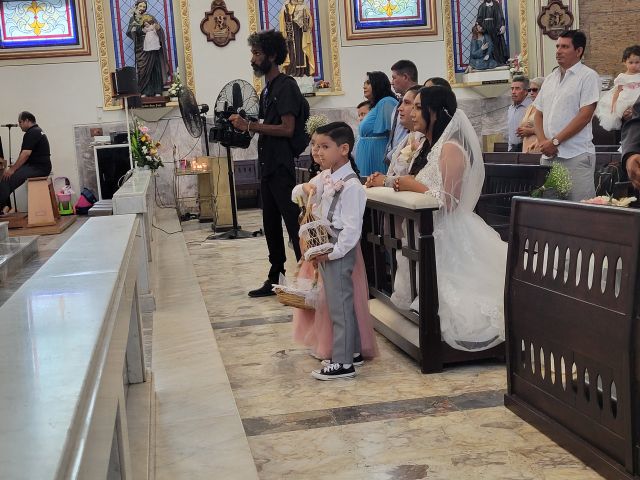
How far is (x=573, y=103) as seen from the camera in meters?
5.84

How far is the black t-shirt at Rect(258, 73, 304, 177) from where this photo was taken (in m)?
6.02

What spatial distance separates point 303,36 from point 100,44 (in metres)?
3.37

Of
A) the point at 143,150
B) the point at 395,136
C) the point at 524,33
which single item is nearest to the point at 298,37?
the point at 524,33

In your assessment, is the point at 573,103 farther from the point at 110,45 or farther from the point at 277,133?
the point at 110,45

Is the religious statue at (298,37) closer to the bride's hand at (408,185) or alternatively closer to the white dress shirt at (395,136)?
the white dress shirt at (395,136)

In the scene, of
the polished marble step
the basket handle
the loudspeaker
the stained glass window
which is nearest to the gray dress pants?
the basket handle

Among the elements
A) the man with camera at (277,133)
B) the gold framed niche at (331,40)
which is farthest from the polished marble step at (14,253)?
the gold framed niche at (331,40)

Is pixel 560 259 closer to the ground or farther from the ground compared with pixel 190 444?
farther from the ground

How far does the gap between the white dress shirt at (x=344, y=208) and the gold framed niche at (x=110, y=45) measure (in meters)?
10.7

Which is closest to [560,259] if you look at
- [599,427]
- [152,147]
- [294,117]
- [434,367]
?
[599,427]

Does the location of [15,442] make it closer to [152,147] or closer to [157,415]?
[157,415]

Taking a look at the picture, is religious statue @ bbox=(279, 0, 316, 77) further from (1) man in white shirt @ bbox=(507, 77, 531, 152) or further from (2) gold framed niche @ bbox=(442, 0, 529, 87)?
(1) man in white shirt @ bbox=(507, 77, 531, 152)

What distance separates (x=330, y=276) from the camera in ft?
14.0

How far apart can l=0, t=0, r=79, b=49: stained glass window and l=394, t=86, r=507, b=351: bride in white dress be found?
37.4 ft
